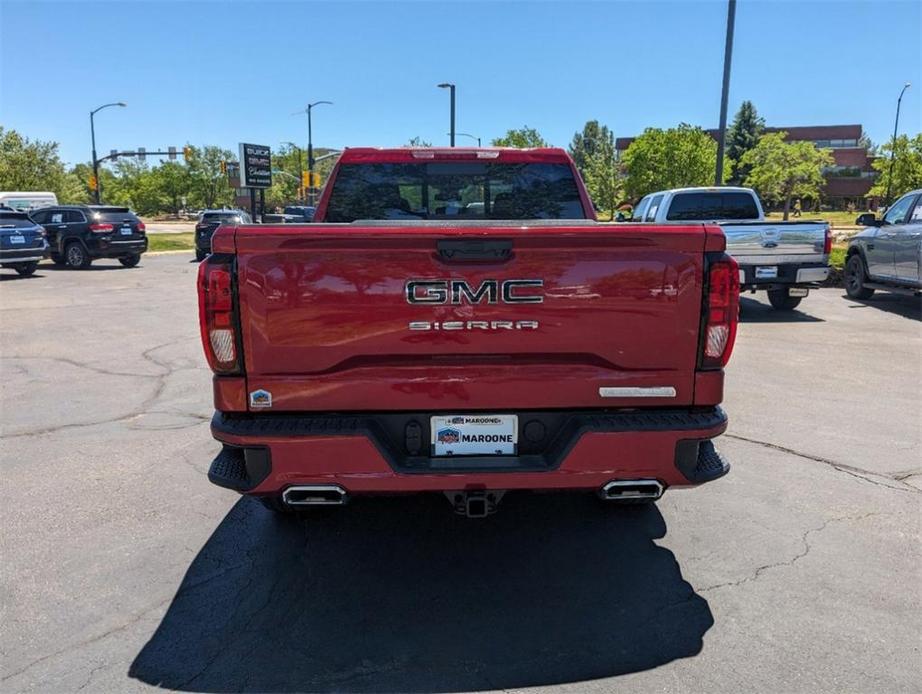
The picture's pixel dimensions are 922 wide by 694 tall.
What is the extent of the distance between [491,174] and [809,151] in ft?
206

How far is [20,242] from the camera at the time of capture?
61.0ft

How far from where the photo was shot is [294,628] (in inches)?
121

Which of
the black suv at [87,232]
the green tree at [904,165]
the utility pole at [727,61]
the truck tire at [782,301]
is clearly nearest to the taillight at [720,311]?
the truck tire at [782,301]

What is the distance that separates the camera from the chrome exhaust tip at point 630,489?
3074mm

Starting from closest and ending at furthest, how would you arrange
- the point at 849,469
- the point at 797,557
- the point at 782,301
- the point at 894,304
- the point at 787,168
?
the point at 797,557 → the point at 849,469 → the point at 782,301 → the point at 894,304 → the point at 787,168

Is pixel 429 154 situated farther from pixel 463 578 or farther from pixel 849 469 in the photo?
pixel 849 469

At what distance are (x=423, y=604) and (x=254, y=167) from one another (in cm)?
Result: 3261

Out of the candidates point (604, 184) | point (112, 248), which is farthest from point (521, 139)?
point (112, 248)

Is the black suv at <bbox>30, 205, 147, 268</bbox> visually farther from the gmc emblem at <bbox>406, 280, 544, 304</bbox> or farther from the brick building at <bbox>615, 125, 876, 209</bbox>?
the brick building at <bbox>615, 125, 876, 209</bbox>

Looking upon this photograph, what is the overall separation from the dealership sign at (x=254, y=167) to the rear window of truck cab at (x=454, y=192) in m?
28.8

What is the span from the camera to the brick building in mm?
81500

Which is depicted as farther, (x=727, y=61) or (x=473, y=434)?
(x=727, y=61)

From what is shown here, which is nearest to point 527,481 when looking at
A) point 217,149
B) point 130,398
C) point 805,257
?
point 130,398

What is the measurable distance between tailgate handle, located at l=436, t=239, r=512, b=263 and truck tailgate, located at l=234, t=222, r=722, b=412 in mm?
12
